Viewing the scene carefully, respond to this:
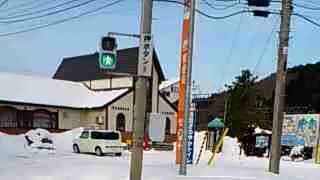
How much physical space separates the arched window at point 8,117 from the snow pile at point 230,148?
1955cm

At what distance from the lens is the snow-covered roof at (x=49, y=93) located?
5391cm

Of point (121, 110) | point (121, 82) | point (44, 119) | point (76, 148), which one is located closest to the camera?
point (76, 148)

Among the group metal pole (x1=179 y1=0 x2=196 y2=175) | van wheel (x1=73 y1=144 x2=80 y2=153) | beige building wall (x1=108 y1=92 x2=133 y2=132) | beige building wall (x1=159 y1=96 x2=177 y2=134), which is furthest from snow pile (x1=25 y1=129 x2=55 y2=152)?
metal pole (x1=179 y1=0 x2=196 y2=175)

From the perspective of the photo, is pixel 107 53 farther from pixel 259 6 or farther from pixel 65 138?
pixel 65 138

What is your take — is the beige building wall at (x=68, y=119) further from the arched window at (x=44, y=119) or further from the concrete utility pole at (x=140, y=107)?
the concrete utility pole at (x=140, y=107)

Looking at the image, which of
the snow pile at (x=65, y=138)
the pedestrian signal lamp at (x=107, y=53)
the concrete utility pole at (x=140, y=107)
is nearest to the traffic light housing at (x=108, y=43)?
the pedestrian signal lamp at (x=107, y=53)

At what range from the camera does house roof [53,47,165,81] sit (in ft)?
187

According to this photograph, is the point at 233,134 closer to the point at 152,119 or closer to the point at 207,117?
the point at 207,117

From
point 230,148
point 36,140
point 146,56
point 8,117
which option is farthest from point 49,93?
point 146,56

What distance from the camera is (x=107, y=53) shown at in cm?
1212

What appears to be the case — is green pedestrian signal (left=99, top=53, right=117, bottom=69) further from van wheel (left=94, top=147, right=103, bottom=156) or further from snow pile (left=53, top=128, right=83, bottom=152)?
snow pile (left=53, top=128, right=83, bottom=152)

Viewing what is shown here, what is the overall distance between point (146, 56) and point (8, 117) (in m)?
42.5

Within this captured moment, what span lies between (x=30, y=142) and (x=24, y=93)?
13.8 m

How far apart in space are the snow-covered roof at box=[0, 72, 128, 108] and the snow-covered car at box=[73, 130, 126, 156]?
52.4ft
